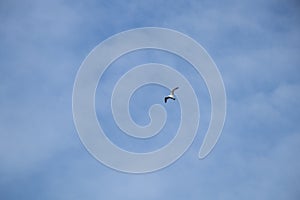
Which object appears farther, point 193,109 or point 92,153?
point 193,109

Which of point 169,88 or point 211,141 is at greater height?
point 169,88

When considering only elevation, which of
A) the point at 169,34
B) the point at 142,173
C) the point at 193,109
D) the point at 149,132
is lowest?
the point at 142,173

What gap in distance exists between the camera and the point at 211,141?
1528 cm

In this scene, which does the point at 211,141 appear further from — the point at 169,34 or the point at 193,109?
the point at 169,34

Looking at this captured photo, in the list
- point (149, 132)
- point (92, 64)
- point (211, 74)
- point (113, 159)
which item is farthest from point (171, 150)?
point (92, 64)

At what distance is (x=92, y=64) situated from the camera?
15289mm

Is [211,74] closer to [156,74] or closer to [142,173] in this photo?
[156,74]

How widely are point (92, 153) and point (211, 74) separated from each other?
4708 millimetres

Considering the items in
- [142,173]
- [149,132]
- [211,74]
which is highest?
[211,74]

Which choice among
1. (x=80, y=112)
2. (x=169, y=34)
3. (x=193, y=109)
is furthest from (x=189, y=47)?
(x=80, y=112)

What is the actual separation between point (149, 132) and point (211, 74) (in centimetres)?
284

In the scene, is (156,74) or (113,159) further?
(156,74)

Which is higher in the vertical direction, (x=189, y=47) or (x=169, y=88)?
(x=189, y=47)

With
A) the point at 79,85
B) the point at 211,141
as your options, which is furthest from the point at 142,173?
the point at 79,85
